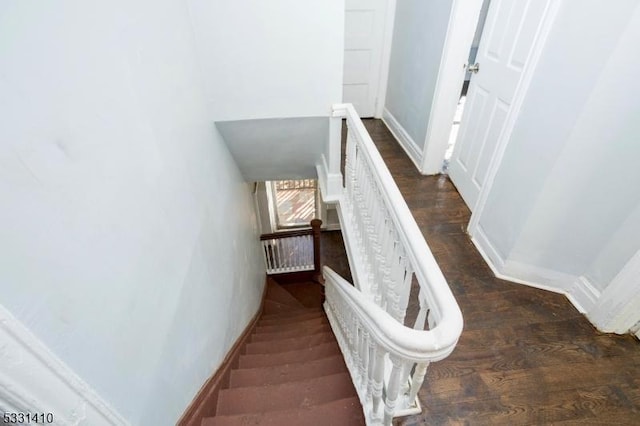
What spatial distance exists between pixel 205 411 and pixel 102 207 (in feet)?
3.45

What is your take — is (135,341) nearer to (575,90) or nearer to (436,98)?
(575,90)

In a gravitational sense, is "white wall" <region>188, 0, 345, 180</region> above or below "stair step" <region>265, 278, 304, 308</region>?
above

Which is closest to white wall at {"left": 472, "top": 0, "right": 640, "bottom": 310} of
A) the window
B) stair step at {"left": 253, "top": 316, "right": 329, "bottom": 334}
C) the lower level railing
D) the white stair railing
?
the white stair railing

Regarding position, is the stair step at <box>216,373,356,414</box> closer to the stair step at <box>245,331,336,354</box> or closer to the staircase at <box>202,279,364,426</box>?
the staircase at <box>202,279,364,426</box>

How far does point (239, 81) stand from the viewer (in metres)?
1.87

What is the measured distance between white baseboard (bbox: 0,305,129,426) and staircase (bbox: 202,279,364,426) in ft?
2.52

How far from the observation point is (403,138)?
334 centimetres

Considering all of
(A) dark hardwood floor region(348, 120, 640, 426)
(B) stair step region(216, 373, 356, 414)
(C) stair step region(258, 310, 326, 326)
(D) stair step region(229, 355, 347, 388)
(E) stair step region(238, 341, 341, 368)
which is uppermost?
(A) dark hardwood floor region(348, 120, 640, 426)

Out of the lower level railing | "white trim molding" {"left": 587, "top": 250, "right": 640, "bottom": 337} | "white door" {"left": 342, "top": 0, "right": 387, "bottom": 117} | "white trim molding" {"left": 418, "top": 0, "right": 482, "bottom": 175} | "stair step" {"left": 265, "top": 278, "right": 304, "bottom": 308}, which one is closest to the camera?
"white trim molding" {"left": 587, "top": 250, "right": 640, "bottom": 337}

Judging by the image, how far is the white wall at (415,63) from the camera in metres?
2.56

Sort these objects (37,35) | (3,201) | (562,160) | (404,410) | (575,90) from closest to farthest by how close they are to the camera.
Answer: (3,201)
(37,35)
(404,410)
(575,90)
(562,160)

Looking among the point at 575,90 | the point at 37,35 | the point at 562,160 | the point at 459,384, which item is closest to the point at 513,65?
the point at 575,90

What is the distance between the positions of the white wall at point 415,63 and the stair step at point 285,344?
1905 millimetres

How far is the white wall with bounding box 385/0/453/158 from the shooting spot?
2561 millimetres
